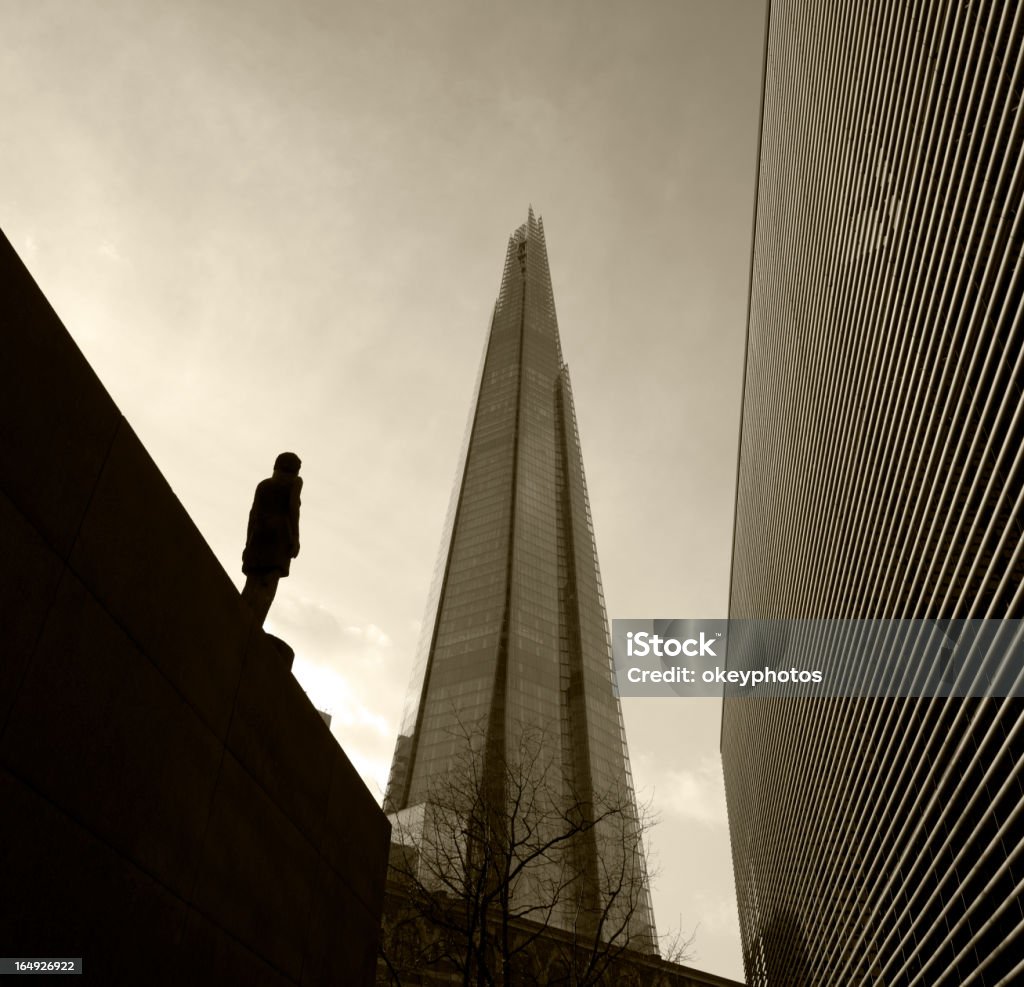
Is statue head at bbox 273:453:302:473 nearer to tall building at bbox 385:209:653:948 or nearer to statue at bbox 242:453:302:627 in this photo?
statue at bbox 242:453:302:627

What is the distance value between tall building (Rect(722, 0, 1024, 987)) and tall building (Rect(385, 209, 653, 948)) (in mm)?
32909

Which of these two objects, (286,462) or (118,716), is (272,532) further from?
(118,716)

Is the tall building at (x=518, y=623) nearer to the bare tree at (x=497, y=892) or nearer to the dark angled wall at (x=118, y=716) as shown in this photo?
the bare tree at (x=497, y=892)

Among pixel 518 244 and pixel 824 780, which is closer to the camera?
pixel 824 780

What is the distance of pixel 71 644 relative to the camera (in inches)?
234

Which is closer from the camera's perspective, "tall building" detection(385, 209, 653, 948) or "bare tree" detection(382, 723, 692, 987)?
"bare tree" detection(382, 723, 692, 987)

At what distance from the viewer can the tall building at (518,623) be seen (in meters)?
98.3

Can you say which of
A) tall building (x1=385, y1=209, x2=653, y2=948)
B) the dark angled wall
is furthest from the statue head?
tall building (x1=385, y1=209, x2=653, y2=948)

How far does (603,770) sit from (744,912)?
1183 inches

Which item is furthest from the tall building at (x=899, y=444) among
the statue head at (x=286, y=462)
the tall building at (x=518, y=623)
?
the tall building at (x=518, y=623)

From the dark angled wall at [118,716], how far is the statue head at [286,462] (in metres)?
2.77

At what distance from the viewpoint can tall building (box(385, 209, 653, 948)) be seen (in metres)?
98.3

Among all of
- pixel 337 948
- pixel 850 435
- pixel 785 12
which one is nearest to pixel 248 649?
pixel 337 948

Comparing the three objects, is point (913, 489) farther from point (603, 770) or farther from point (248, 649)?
point (603, 770)
